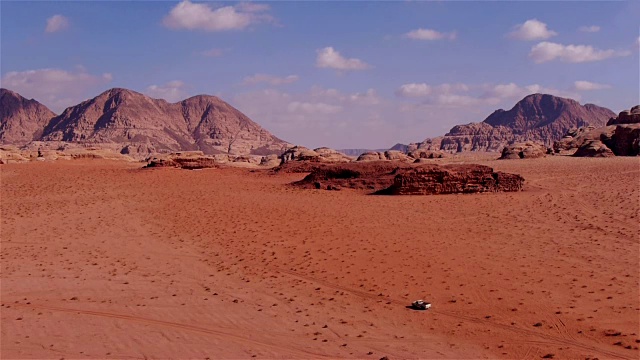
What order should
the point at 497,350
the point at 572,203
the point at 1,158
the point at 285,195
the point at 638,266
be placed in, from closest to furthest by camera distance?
1. the point at 497,350
2. the point at 638,266
3. the point at 572,203
4. the point at 285,195
5. the point at 1,158

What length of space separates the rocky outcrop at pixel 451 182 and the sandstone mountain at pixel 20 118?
146m

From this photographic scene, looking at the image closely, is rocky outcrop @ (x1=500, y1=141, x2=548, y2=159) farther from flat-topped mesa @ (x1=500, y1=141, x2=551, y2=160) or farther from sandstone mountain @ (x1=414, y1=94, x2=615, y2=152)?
sandstone mountain @ (x1=414, y1=94, x2=615, y2=152)

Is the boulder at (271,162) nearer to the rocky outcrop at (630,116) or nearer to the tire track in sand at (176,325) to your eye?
the rocky outcrop at (630,116)

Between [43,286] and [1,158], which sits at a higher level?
[1,158]

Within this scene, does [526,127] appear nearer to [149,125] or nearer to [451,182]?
[149,125]

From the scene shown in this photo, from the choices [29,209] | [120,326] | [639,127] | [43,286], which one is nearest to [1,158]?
[29,209]

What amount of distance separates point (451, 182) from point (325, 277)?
44.0 feet

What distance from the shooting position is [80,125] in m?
137

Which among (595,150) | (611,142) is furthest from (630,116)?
(595,150)

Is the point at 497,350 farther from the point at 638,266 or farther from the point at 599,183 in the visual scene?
the point at 599,183

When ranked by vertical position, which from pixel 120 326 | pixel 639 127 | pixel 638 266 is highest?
pixel 639 127

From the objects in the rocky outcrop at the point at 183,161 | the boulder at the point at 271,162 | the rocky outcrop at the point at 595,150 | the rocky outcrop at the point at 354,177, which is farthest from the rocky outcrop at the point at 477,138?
the rocky outcrop at the point at 354,177

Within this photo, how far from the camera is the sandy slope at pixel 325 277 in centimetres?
788

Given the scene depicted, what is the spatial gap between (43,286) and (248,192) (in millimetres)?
15347
